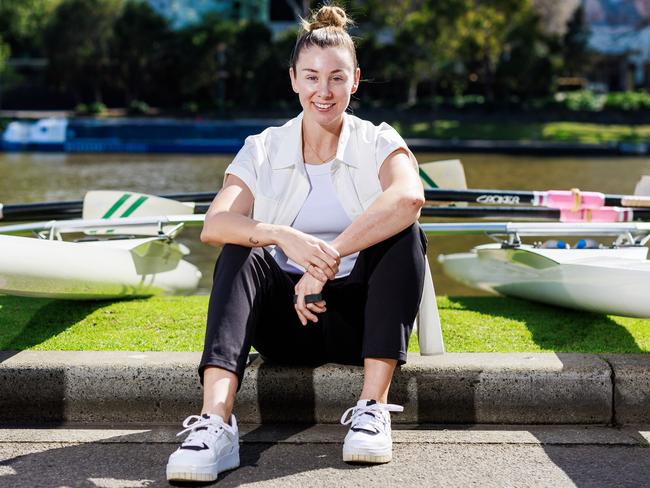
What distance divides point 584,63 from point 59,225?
4318 centimetres

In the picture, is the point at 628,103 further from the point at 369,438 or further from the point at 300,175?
the point at 369,438

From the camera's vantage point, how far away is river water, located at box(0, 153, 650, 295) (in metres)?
21.4

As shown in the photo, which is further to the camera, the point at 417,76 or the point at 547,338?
the point at 417,76

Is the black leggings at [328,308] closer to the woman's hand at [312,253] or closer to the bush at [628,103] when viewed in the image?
the woman's hand at [312,253]

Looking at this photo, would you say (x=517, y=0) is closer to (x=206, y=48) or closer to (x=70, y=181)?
(x=206, y=48)

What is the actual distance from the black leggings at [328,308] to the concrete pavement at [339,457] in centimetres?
30

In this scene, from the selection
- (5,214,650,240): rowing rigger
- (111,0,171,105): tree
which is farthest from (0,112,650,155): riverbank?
(5,214,650,240): rowing rigger

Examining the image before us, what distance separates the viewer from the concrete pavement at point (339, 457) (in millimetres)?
2895

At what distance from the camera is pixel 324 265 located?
315 centimetres

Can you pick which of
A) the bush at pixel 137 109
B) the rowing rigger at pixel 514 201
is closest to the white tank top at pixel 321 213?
the rowing rigger at pixel 514 201

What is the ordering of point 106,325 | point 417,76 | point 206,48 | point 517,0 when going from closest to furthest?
point 106,325, point 517,0, point 417,76, point 206,48

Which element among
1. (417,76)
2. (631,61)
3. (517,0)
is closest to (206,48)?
(417,76)

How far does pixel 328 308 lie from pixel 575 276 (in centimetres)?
209

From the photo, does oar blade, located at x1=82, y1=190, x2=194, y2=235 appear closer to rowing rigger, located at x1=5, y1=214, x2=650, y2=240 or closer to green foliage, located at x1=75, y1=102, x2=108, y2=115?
rowing rigger, located at x1=5, y1=214, x2=650, y2=240
